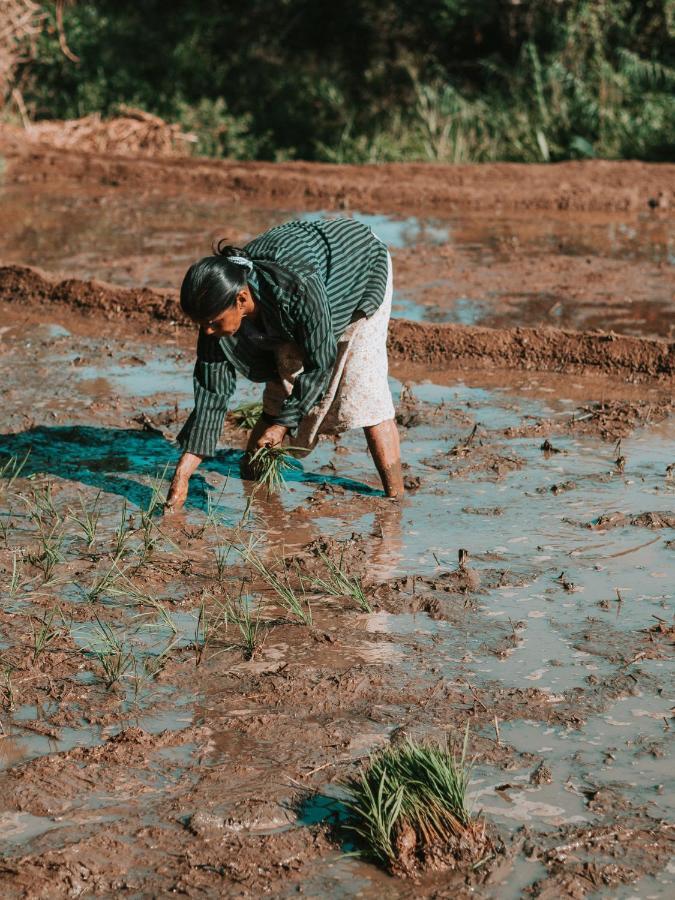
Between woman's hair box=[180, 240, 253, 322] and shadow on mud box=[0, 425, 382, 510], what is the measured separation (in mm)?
1273

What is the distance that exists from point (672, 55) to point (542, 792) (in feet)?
45.6

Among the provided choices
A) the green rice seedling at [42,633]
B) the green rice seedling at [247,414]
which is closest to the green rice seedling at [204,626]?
the green rice seedling at [42,633]

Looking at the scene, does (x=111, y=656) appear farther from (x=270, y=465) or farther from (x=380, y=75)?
(x=380, y=75)

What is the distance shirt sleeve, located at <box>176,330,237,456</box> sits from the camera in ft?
16.6

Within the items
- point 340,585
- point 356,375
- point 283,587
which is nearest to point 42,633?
point 283,587

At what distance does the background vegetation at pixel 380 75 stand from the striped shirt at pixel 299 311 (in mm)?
9360

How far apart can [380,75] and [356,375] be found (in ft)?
43.8

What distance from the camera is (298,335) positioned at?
470 centimetres

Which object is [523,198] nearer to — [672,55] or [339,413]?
[672,55]

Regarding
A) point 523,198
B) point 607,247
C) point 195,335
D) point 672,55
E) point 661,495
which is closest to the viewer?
point 661,495

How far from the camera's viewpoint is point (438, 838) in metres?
3.02

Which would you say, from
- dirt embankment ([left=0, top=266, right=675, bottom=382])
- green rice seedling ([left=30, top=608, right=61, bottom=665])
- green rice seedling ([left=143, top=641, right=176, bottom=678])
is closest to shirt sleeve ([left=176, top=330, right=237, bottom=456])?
green rice seedling ([left=30, top=608, right=61, bottom=665])

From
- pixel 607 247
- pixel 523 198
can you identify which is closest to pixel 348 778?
pixel 607 247

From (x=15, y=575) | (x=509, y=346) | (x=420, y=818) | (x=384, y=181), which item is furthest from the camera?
(x=384, y=181)
